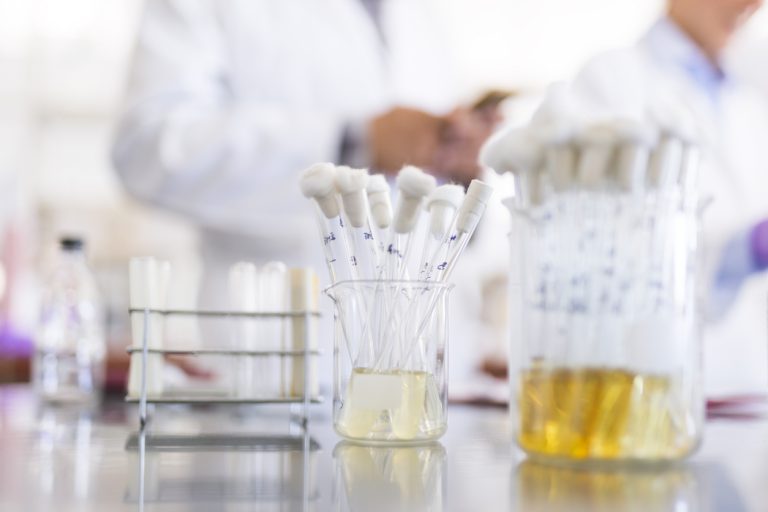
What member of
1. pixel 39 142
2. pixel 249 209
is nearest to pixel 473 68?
pixel 249 209

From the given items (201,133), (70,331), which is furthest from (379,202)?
(201,133)

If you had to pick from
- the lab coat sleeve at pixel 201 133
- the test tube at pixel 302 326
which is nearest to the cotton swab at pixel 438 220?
the test tube at pixel 302 326

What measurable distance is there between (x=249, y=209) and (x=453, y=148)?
0.39m

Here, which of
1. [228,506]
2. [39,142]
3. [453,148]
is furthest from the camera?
[39,142]

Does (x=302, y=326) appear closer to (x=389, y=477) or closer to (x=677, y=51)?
(x=389, y=477)

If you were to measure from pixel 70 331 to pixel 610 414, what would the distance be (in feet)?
2.75

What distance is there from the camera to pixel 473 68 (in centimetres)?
310

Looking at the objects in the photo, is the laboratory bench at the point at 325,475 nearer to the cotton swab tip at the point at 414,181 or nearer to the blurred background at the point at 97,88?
the cotton swab tip at the point at 414,181

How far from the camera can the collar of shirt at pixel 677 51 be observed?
1.81m

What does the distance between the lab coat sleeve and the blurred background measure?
273 mm

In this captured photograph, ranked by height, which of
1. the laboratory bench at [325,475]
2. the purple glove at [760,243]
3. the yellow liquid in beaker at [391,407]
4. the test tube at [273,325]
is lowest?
the laboratory bench at [325,475]

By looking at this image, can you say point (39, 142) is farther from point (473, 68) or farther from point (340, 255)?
point (340, 255)

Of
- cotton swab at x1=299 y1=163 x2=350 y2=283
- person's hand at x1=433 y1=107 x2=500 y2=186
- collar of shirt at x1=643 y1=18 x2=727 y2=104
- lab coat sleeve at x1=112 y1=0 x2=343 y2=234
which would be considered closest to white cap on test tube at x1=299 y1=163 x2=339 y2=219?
cotton swab at x1=299 y1=163 x2=350 y2=283

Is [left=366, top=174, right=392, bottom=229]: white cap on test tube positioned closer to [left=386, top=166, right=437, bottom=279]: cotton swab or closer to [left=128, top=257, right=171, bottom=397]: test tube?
[left=386, top=166, right=437, bottom=279]: cotton swab
